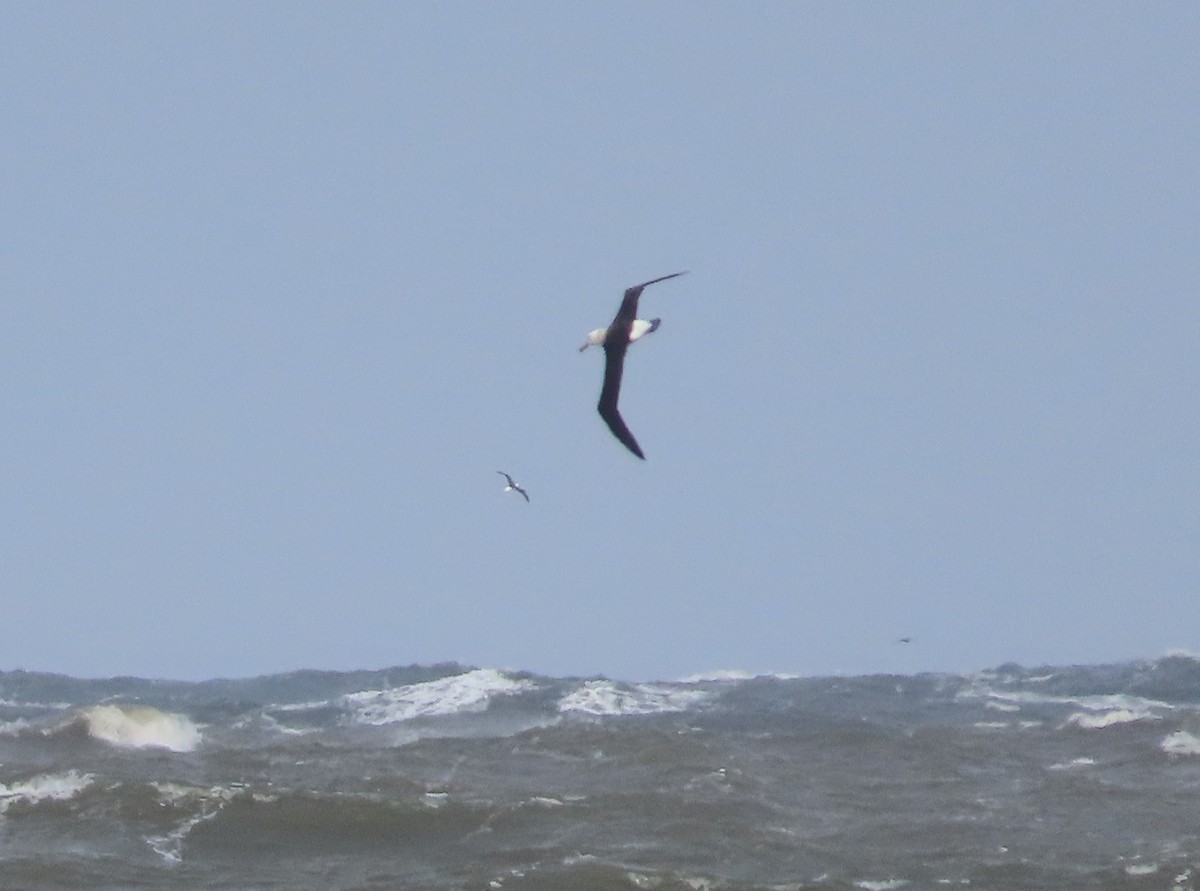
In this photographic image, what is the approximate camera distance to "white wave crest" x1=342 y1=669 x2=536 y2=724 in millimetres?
31609

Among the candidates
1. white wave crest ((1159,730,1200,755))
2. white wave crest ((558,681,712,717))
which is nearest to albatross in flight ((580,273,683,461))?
white wave crest ((1159,730,1200,755))

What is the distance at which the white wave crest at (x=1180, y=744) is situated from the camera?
23828 millimetres

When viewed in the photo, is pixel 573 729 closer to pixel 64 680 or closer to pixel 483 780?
pixel 483 780

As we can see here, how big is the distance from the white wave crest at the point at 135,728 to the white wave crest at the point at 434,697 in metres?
3.67

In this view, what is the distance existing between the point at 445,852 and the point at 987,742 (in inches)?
467

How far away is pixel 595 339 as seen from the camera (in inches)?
489

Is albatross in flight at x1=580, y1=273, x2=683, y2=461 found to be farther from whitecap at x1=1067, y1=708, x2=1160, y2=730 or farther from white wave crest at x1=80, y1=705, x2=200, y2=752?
whitecap at x1=1067, y1=708, x2=1160, y2=730

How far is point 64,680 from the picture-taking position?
49906 mm

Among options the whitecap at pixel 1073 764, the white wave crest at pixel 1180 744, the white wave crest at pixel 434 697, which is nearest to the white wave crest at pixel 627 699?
the white wave crest at pixel 434 697

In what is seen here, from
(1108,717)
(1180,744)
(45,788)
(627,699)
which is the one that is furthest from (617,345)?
(627,699)

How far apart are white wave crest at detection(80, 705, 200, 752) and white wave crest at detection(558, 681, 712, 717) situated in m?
6.58

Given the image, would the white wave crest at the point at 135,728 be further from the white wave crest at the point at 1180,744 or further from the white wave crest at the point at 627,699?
the white wave crest at the point at 1180,744

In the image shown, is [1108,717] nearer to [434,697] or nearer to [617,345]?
[434,697]

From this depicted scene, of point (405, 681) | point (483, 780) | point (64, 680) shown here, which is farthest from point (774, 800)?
point (64, 680)
